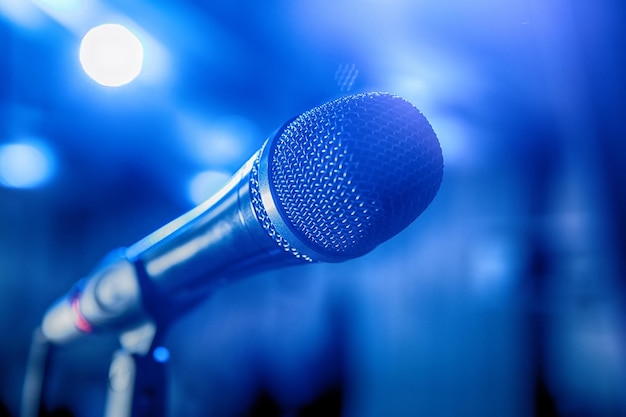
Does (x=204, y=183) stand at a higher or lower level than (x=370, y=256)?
higher

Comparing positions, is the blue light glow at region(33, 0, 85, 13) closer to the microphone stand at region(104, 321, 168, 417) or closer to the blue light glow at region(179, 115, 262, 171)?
the blue light glow at region(179, 115, 262, 171)

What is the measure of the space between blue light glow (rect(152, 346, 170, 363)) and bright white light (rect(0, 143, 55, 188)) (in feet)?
6.33

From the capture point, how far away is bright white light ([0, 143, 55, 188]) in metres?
2.23

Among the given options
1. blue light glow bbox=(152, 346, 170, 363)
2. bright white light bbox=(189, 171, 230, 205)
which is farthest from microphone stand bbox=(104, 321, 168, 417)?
bright white light bbox=(189, 171, 230, 205)

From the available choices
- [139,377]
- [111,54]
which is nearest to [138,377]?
[139,377]

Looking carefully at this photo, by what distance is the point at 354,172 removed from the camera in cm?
44

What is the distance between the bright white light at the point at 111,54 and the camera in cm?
159

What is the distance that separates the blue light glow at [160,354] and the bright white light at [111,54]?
1271 mm

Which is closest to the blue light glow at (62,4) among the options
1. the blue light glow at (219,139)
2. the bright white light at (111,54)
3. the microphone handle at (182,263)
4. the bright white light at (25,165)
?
the bright white light at (111,54)

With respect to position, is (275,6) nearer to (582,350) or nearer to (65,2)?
(65,2)

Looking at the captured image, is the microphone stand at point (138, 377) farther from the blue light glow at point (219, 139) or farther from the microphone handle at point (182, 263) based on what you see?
the blue light glow at point (219, 139)

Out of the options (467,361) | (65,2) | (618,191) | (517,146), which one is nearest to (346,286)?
(467,361)

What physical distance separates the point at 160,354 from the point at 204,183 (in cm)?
178

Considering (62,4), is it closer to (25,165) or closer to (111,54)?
(111,54)
